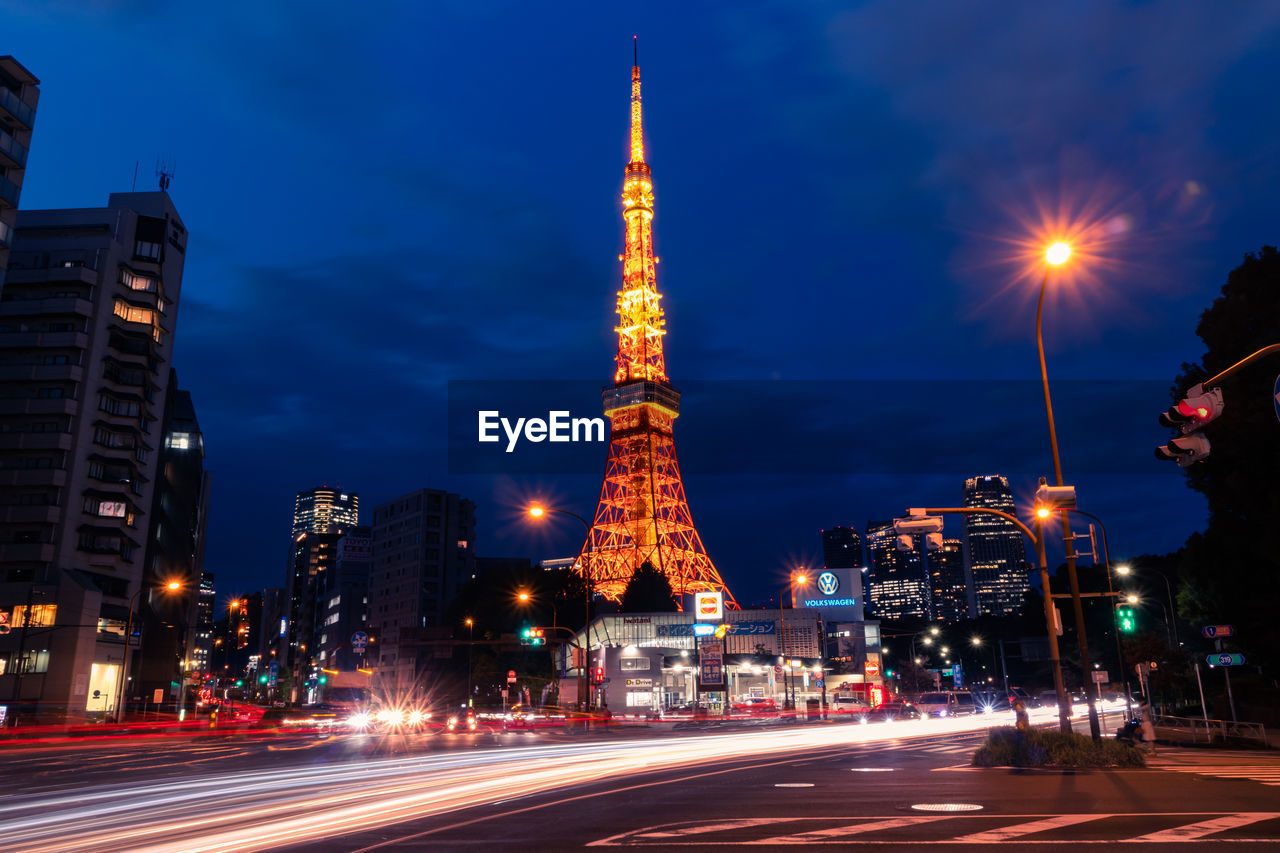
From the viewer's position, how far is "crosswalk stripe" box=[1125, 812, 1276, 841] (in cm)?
1161

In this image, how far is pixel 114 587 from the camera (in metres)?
74.2

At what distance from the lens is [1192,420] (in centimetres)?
1463

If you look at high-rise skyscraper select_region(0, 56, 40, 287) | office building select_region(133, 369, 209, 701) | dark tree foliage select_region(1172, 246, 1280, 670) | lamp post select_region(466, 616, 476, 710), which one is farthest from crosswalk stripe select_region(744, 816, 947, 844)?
lamp post select_region(466, 616, 476, 710)

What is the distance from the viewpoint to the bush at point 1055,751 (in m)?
21.1

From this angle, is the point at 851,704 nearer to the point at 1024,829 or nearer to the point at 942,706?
the point at 942,706

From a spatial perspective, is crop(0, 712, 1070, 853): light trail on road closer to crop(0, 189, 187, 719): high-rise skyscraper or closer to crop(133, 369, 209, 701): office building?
crop(0, 189, 187, 719): high-rise skyscraper

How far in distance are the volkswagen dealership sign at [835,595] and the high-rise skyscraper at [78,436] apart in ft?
244

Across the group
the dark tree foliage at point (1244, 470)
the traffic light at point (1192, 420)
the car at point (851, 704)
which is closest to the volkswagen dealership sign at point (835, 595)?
the car at point (851, 704)

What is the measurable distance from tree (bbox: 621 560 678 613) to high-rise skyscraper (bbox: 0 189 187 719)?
46.1m

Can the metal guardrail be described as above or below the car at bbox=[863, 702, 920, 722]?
above

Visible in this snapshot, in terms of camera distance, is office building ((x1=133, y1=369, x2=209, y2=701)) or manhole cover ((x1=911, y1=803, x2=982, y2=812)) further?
office building ((x1=133, y1=369, x2=209, y2=701))

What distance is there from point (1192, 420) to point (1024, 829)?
7.27m

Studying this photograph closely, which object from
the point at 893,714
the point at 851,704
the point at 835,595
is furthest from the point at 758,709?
the point at 835,595

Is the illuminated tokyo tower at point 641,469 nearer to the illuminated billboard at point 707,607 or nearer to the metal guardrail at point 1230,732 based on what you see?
the illuminated billboard at point 707,607
